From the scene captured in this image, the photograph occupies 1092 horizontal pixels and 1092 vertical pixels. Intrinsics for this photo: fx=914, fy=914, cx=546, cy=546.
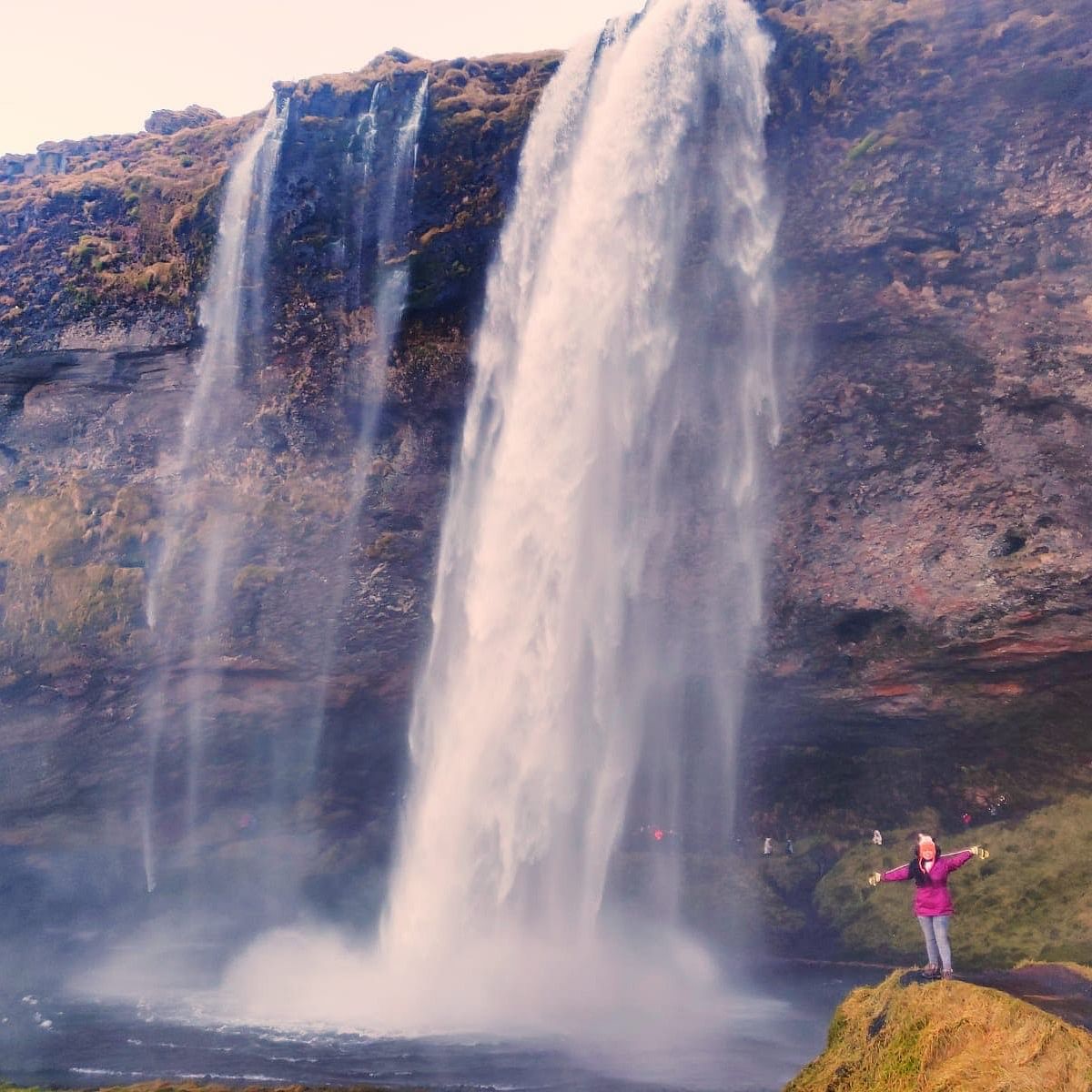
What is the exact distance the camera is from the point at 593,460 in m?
17.6

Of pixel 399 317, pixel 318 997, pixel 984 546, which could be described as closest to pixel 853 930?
pixel 984 546

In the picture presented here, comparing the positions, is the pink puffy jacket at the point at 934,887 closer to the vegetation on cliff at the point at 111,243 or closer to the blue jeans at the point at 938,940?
the blue jeans at the point at 938,940

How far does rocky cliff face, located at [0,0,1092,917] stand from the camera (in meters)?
15.4

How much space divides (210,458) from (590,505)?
8.32 metres

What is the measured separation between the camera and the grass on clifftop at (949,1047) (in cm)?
579

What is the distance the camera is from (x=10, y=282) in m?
20.3

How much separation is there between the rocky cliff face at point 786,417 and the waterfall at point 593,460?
772 mm

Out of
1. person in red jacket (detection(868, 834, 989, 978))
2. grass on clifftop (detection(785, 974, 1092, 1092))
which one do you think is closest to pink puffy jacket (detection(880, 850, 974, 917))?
person in red jacket (detection(868, 834, 989, 978))

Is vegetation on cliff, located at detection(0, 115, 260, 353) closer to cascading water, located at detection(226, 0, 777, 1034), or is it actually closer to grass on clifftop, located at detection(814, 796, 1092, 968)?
cascading water, located at detection(226, 0, 777, 1034)

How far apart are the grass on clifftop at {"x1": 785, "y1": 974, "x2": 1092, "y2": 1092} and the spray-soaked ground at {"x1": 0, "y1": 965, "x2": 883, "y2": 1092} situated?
406 centimetres

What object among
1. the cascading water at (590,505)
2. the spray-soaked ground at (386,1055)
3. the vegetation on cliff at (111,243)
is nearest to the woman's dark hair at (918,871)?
the spray-soaked ground at (386,1055)

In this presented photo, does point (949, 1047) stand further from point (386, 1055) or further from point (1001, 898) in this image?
point (1001, 898)

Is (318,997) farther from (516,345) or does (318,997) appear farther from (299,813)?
(516,345)

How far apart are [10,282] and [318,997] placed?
16.4 meters
